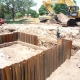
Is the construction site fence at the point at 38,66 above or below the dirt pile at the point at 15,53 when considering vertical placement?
above

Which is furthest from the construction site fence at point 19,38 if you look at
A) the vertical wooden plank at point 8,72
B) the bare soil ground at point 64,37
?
the vertical wooden plank at point 8,72

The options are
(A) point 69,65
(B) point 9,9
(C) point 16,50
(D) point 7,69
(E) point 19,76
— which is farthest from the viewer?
(B) point 9,9

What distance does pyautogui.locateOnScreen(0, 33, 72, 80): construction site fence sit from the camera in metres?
5.84

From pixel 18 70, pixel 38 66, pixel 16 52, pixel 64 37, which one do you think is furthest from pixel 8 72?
pixel 64 37

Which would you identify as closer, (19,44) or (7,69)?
(7,69)

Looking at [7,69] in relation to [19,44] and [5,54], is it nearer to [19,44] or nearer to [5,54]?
[5,54]

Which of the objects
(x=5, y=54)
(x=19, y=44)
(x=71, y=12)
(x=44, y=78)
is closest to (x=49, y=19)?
(x=71, y=12)

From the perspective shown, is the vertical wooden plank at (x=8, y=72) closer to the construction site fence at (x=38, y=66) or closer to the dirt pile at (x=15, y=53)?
the construction site fence at (x=38, y=66)

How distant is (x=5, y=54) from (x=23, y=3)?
28.1 metres

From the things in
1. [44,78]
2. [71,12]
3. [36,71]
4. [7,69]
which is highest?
[71,12]

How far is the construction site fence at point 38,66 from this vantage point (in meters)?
5.84

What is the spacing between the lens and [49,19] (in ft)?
85.1

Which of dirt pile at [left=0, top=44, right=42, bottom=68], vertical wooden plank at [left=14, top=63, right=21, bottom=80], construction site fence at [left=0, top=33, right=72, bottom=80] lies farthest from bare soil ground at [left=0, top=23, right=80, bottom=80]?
vertical wooden plank at [left=14, top=63, right=21, bottom=80]

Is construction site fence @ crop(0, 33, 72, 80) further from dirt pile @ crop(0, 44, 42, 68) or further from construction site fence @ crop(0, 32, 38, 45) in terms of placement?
construction site fence @ crop(0, 32, 38, 45)
